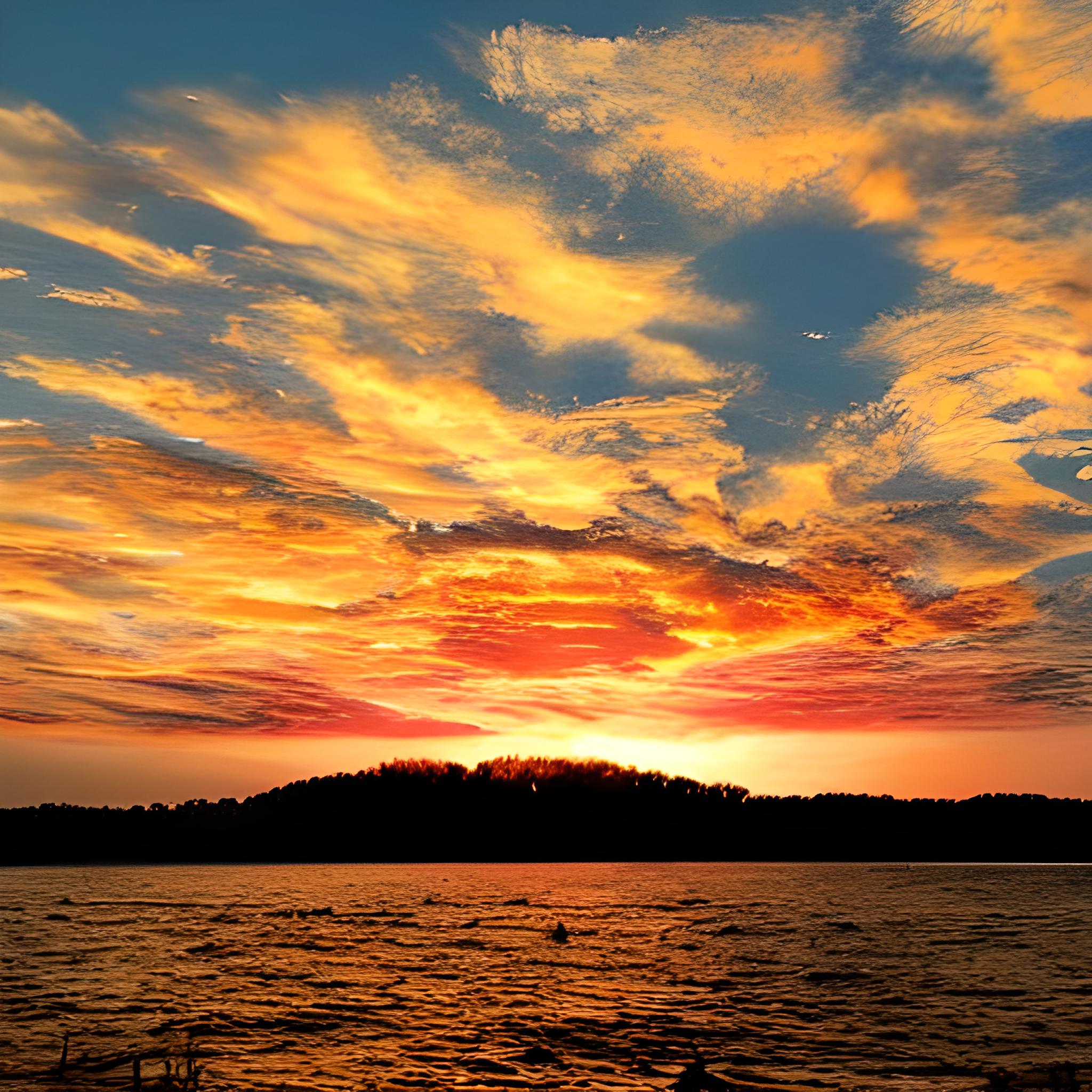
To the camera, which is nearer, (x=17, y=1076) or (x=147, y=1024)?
(x=17, y=1076)

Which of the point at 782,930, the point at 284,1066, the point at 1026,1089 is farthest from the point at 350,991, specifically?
the point at 782,930

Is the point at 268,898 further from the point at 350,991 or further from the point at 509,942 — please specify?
the point at 350,991

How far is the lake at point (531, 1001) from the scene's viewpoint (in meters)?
40.3

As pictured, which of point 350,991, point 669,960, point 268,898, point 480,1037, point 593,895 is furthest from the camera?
point 593,895

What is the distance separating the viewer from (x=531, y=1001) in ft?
190

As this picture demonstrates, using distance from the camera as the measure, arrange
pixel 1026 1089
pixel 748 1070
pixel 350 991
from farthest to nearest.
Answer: pixel 350 991 → pixel 748 1070 → pixel 1026 1089

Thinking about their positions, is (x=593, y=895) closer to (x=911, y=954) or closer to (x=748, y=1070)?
(x=911, y=954)

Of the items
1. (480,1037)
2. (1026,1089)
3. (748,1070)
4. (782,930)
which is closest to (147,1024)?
(480,1037)

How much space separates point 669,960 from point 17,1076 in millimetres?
55611

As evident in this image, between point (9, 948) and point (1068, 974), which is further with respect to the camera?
point (9, 948)

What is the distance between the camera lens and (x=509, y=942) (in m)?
95.2

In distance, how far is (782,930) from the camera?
362 feet

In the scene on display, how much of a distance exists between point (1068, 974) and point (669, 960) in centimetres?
3168

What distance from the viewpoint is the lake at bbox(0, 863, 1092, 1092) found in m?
40.3
